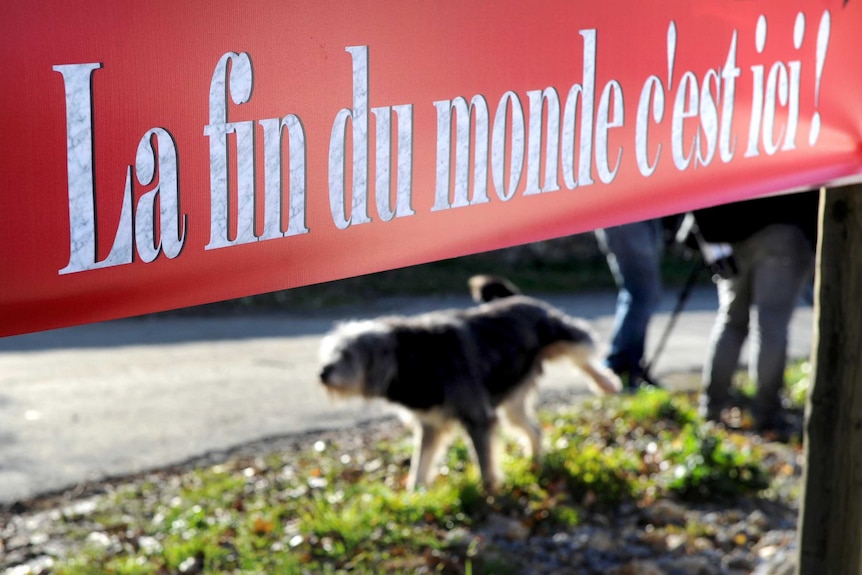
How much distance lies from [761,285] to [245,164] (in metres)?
4.38

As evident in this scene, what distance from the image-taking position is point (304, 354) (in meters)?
8.16

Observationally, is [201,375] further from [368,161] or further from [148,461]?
[368,161]

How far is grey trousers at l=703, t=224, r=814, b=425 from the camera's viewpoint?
5.27m

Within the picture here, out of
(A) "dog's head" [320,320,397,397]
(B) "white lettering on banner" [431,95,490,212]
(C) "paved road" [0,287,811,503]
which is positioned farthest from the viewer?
(C) "paved road" [0,287,811,503]

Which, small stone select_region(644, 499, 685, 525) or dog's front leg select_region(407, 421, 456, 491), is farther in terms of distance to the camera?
dog's front leg select_region(407, 421, 456, 491)

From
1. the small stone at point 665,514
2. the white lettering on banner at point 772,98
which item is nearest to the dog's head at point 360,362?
the small stone at point 665,514

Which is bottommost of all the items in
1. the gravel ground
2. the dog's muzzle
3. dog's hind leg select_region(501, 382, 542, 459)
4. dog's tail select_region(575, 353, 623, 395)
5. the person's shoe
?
the gravel ground

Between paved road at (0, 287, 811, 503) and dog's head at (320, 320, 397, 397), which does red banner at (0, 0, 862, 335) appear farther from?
paved road at (0, 287, 811, 503)

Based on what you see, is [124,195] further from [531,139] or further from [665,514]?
[665,514]

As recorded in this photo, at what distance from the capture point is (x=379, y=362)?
4406 mm

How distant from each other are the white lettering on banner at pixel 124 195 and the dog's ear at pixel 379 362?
298 centimetres

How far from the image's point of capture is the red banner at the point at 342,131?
4.20 ft

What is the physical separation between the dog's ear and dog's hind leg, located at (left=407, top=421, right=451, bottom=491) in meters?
0.35

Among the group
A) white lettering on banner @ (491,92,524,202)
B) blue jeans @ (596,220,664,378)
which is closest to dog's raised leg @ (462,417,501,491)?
blue jeans @ (596,220,664,378)
